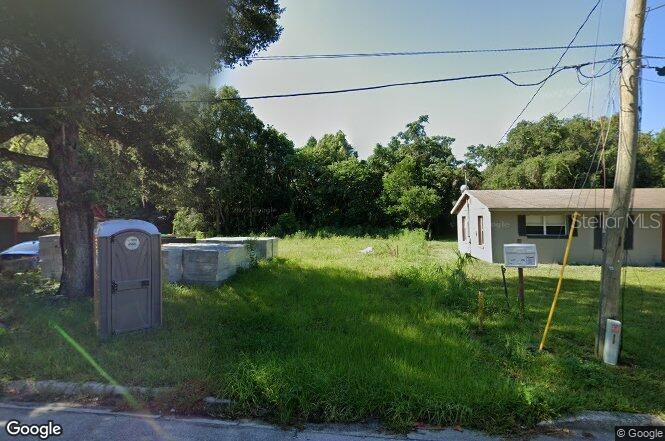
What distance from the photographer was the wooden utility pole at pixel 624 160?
4.46 metres

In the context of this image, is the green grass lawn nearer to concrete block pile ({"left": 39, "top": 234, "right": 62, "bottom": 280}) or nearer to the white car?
concrete block pile ({"left": 39, "top": 234, "right": 62, "bottom": 280})

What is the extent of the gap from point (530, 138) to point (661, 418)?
1112 inches

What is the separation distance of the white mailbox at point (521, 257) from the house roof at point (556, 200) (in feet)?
27.2

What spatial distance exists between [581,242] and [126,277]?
50.7ft

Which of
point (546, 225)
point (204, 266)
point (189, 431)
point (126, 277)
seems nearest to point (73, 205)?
point (204, 266)

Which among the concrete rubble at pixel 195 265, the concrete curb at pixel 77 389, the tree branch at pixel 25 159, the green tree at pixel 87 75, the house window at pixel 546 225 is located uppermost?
the green tree at pixel 87 75

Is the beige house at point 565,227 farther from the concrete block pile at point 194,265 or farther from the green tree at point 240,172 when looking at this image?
the green tree at point 240,172

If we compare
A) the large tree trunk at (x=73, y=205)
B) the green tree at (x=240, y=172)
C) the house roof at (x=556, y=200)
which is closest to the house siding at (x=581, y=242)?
the house roof at (x=556, y=200)

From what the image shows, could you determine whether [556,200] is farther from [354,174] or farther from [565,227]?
[354,174]

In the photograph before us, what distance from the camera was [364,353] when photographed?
4.43 metres

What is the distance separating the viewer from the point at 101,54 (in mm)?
6121

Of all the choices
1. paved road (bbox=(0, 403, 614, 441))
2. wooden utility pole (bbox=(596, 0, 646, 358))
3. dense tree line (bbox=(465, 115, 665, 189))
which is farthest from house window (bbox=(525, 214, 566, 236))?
paved road (bbox=(0, 403, 614, 441))

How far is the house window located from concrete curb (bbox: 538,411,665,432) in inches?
473

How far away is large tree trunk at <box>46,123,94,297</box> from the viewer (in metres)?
6.99
